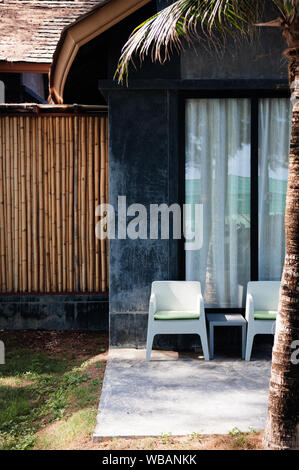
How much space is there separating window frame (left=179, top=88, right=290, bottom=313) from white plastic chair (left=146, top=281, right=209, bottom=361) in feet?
1.06

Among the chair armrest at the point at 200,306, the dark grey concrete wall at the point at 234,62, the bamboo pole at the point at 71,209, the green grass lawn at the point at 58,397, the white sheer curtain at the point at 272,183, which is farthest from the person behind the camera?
the bamboo pole at the point at 71,209

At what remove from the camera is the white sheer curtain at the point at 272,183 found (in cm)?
618

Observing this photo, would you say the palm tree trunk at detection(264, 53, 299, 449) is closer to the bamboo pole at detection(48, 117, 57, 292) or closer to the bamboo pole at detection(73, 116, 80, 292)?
the bamboo pole at detection(73, 116, 80, 292)

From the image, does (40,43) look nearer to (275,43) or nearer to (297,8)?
(275,43)

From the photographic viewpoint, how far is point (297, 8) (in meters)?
3.38

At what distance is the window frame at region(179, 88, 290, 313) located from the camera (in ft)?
20.0

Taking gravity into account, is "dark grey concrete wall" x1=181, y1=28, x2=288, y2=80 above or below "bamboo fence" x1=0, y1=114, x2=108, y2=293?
above

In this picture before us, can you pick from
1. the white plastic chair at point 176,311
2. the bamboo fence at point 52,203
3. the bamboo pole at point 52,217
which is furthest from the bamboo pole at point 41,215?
the white plastic chair at point 176,311

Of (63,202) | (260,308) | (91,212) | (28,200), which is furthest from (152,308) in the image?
(28,200)

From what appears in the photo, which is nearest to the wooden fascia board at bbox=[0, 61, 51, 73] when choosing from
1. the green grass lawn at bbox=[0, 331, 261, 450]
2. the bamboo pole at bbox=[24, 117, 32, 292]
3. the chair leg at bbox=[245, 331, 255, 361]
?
the bamboo pole at bbox=[24, 117, 32, 292]

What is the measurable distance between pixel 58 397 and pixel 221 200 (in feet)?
9.68

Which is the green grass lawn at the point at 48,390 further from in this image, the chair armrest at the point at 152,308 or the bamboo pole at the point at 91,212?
the bamboo pole at the point at 91,212

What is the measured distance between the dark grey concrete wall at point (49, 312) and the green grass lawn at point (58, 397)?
158 millimetres

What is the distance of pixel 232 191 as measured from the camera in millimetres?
6219
